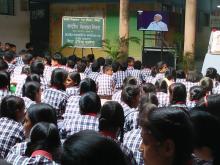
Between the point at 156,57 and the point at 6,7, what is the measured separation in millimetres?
7024

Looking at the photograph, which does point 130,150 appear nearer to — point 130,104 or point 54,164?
point 54,164

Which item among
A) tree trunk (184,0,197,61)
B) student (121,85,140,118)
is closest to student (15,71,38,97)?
student (121,85,140,118)

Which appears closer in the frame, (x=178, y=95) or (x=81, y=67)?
(x=178, y=95)

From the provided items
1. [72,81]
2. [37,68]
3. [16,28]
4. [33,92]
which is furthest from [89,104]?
[16,28]

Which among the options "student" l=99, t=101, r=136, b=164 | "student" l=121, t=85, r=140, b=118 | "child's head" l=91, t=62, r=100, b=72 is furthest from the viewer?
"child's head" l=91, t=62, r=100, b=72

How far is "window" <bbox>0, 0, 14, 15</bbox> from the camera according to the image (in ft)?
62.0

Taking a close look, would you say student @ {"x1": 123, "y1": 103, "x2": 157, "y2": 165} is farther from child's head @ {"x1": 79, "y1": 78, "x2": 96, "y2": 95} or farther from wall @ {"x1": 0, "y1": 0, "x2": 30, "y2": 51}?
wall @ {"x1": 0, "y1": 0, "x2": 30, "y2": 51}

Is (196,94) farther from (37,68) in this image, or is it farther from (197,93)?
(37,68)

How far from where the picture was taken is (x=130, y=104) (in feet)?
19.9

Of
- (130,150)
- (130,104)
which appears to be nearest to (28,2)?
(130,104)

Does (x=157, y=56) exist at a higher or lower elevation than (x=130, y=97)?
higher

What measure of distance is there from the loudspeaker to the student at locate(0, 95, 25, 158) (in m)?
9.88

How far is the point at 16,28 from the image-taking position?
19.6m

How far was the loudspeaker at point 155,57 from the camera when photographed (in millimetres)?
14617
